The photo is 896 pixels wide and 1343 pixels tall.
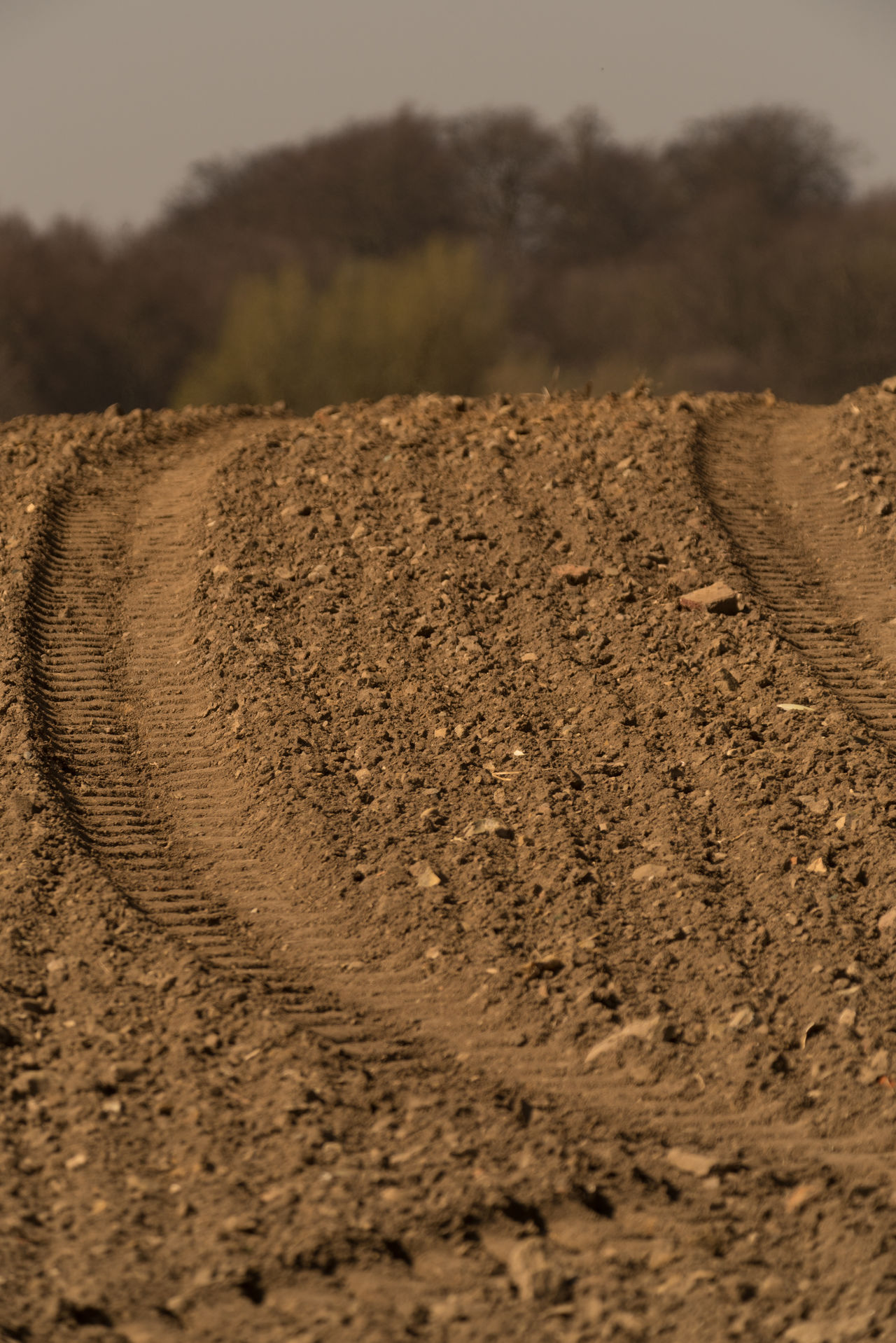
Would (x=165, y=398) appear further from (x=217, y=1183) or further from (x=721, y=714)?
(x=217, y=1183)

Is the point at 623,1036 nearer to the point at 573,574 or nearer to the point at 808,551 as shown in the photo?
the point at 573,574

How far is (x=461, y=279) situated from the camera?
16.8m

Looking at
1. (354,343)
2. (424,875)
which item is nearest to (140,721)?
(424,875)

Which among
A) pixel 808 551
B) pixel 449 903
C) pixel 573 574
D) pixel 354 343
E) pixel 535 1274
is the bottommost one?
pixel 354 343

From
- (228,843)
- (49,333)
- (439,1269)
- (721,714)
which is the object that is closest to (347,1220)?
(439,1269)

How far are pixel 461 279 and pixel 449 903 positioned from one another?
47.6 feet

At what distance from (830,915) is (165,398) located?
1535 centimetres

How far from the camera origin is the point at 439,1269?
2.39m

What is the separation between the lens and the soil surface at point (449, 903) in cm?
242

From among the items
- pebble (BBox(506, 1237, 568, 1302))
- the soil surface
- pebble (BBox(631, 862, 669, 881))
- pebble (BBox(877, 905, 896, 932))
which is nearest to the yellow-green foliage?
the soil surface

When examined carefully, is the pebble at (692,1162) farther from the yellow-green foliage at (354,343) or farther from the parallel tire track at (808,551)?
the yellow-green foliage at (354,343)

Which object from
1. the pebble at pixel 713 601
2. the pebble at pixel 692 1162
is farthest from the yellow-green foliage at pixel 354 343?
the pebble at pixel 692 1162

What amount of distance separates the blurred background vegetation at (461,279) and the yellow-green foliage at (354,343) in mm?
34

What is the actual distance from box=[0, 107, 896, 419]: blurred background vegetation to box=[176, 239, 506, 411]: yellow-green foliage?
0.03 m
